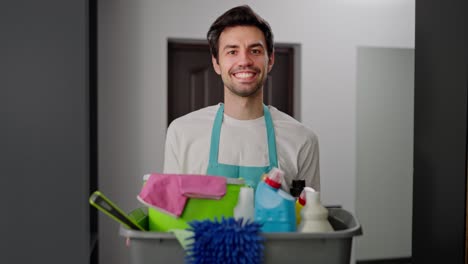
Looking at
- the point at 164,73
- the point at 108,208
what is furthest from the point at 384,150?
the point at 108,208

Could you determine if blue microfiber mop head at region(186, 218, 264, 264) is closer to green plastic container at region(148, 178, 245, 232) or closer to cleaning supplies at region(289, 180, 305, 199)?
green plastic container at region(148, 178, 245, 232)

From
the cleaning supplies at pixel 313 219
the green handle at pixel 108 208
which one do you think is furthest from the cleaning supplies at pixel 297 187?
the green handle at pixel 108 208

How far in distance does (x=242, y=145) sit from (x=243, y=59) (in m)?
0.25

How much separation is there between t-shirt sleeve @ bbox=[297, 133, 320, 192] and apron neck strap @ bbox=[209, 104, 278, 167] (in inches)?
4.4

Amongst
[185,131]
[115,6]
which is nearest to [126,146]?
[115,6]

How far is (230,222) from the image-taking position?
2.66 ft

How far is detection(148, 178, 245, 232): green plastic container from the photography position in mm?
898

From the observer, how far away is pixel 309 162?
1.46m

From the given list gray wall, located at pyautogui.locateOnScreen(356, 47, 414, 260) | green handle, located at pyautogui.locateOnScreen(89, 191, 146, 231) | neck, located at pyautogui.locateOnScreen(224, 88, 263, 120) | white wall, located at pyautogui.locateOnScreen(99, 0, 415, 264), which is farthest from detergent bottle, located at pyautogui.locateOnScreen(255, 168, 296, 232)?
gray wall, located at pyautogui.locateOnScreen(356, 47, 414, 260)

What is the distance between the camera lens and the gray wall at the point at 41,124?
6.86 ft

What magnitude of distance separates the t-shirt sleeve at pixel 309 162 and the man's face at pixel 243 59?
257 mm

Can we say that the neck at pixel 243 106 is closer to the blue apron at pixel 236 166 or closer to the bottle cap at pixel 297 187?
the blue apron at pixel 236 166

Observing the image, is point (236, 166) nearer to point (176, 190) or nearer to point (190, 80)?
point (176, 190)

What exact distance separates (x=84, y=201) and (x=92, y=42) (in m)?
1.06
